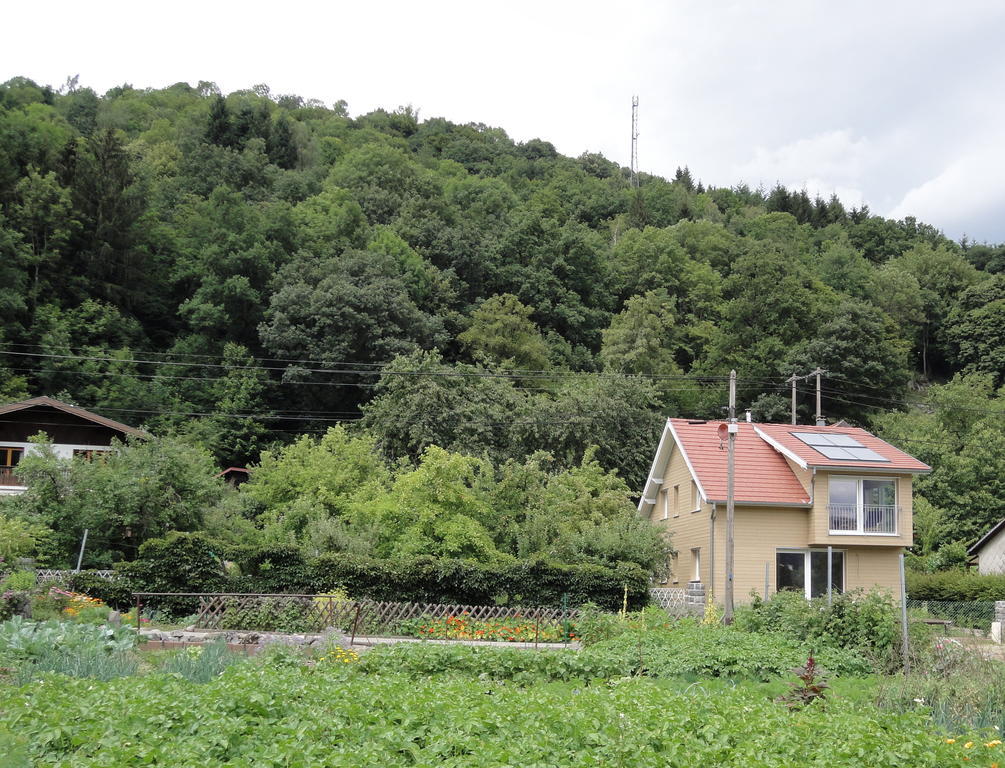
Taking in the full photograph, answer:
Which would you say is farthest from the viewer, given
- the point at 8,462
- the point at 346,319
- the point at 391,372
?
the point at 346,319

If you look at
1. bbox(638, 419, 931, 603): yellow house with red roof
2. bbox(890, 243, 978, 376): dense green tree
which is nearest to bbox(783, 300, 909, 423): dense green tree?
bbox(890, 243, 978, 376): dense green tree

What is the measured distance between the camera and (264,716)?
7.81 m

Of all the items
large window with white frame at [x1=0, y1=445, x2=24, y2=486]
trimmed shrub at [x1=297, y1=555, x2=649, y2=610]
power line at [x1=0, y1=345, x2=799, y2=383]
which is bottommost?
trimmed shrub at [x1=297, y1=555, x2=649, y2=610]

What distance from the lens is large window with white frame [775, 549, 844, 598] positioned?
1197 inches

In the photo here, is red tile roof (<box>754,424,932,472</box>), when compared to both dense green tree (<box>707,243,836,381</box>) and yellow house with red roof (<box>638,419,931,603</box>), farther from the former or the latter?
dense green tree (<box>707,243,836,381</box>)

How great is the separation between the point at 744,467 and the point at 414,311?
25354mm

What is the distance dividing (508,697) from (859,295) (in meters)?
66.3

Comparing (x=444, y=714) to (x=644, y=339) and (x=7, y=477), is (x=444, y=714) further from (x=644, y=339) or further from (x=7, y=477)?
(x=644, y=339)

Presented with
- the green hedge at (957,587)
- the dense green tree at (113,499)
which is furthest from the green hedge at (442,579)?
the green hedge at (957,587)

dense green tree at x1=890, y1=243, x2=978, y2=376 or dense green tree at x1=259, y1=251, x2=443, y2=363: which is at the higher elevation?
dense green tree at x1=890, y1=243, x2=978, y2=376

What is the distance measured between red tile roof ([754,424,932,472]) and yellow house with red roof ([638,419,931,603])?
43 millimetres

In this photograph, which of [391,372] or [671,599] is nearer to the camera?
[671,599]

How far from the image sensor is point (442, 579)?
81.1 feet

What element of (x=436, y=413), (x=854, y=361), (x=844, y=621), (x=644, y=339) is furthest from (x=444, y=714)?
(x=854, y=361)
